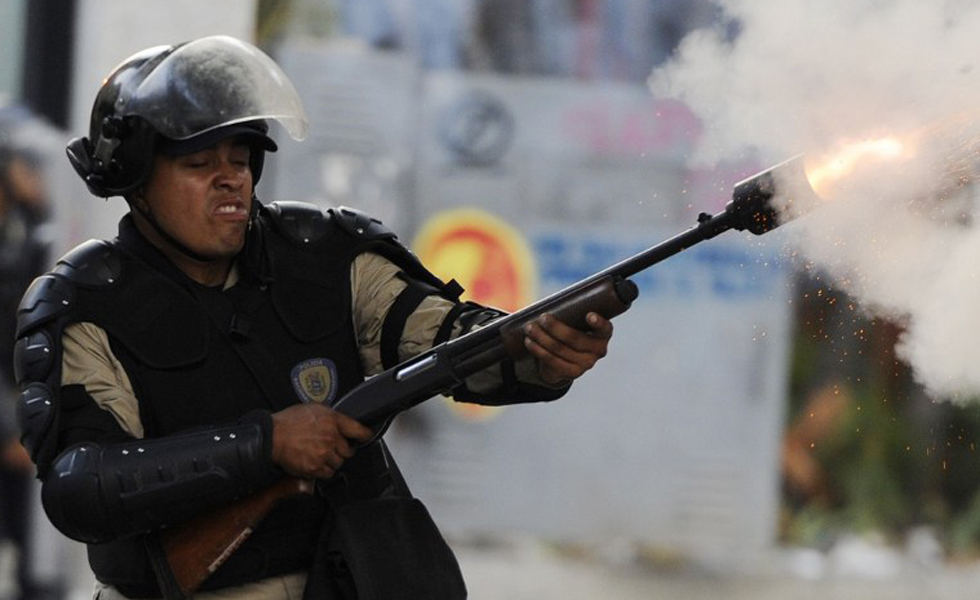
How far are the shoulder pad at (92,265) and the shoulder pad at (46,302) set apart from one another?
0.07 feet

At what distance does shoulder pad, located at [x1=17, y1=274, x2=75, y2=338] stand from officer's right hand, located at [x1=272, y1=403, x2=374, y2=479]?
0.43m

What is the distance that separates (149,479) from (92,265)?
45 centimetres

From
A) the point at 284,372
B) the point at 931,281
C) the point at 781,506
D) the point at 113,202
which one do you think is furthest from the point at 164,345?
the point at 781,506

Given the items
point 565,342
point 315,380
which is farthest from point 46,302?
point 565,342

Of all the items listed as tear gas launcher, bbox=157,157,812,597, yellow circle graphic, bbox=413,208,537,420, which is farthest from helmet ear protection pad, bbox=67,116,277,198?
yellow circle graphic, bbox=413,208,537,420

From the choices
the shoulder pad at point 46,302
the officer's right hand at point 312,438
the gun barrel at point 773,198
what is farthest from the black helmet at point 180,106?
the gun barrel at point 773,198

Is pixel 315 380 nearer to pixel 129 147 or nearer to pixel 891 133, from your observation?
pixel 129 147

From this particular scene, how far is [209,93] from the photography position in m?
3.16

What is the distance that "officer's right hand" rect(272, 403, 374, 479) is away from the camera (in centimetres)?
300

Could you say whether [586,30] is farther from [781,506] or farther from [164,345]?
[164,345]

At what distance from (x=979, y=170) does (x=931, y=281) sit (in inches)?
9.0

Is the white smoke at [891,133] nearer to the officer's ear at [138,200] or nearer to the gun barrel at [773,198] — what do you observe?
the gun barrel at [773,198]

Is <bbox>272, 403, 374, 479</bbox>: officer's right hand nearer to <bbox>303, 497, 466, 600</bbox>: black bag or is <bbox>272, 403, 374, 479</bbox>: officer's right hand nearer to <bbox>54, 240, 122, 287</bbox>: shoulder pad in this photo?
<bbox>303, 497, 466, 600</bbox>: black bag

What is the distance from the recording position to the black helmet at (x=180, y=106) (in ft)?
10.3
